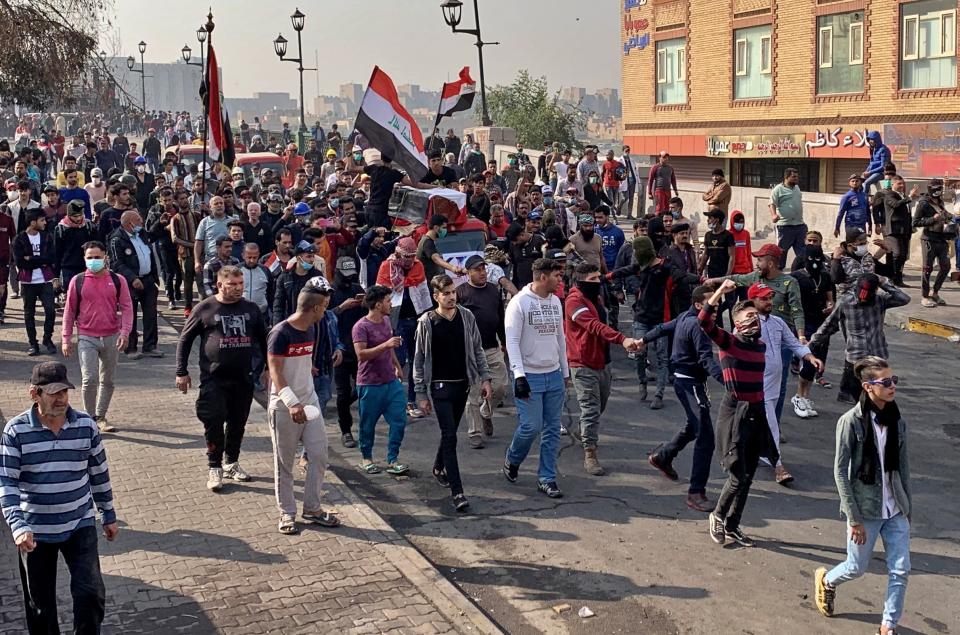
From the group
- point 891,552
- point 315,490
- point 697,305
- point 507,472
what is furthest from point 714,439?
point 315,490

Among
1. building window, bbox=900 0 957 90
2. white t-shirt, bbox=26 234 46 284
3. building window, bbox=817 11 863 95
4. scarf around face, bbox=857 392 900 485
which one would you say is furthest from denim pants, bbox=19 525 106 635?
building window, bbox=817 11 863 95

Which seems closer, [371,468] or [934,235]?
[371,468]

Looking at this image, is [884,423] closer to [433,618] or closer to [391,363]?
[433,618]

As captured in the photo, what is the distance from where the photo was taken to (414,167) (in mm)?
16812

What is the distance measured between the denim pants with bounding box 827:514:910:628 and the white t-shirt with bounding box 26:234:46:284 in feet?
35.3

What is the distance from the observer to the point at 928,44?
28.5m

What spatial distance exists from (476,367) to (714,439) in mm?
2008

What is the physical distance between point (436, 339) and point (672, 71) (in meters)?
30.0

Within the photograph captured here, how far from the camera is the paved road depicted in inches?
289

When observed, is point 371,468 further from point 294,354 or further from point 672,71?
point 672,71

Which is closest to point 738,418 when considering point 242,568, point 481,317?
point 481,317

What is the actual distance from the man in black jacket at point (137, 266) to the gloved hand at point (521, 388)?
6.21 m

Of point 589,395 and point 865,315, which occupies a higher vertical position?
point 865,315

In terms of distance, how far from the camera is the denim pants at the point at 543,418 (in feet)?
31.4
